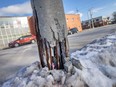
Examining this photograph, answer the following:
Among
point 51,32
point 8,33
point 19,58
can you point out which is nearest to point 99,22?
point 8,33

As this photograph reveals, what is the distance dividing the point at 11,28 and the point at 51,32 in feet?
96.3

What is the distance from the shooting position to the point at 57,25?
2600 mm

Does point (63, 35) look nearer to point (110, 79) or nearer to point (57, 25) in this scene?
point (57, 25)

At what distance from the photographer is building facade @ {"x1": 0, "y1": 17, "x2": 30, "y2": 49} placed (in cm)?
2903

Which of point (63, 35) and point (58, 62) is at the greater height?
point (63, 35)

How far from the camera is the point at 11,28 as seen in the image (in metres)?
30.4

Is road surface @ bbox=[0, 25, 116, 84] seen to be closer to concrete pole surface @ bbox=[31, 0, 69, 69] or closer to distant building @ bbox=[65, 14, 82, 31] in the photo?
concrete pole surface @ bbox=[31, 0, 69, 69]

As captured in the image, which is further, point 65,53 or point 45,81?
point 65,53

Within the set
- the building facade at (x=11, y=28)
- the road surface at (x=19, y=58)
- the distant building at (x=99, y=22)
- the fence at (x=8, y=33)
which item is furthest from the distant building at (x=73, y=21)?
the road surface at (x=19, y=58)

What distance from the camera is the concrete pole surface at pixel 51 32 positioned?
2.55 meters

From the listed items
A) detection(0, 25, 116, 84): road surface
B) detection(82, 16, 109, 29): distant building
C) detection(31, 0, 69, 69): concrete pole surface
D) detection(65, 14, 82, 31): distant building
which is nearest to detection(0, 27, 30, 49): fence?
detection(65, 14, 82, 31): distant building

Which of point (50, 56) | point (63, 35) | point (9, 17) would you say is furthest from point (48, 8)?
point (9, 17)

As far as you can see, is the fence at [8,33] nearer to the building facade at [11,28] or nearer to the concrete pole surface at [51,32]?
the building facade at [11,28]

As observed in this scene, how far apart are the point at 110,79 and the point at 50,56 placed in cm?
98
